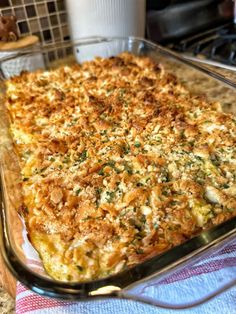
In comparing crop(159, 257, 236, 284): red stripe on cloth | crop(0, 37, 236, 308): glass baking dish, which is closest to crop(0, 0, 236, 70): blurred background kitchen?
crop(0, 37, 236, 308): glass baking dish

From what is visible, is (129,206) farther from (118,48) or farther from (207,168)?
(118,48)

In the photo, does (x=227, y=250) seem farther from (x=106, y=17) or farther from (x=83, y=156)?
(x=106, y=17)

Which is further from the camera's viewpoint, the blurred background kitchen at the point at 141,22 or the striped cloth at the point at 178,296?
the blurred background kitchen at the point at 141,22

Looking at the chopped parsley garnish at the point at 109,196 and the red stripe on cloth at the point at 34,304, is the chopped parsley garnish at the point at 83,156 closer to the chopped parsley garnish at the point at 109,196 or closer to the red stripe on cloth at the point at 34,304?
the chopped parsley garnish at the point at 109,196

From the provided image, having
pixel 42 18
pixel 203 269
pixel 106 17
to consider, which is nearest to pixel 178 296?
pixel 203 269

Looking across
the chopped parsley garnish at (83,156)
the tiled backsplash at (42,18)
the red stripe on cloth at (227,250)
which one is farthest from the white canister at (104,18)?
the red stripe on cloth at (227,250)

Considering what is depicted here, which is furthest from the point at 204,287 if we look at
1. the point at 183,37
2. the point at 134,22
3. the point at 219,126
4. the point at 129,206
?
the point at 183,37
